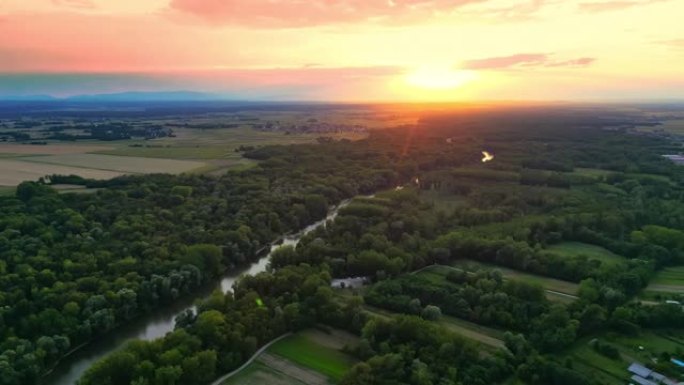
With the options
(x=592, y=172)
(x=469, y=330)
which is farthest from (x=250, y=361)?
(x=592, y=172)

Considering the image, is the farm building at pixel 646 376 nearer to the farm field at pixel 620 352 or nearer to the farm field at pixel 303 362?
the farm field at pixel 620 352

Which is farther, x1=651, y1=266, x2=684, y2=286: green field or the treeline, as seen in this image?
x1=651, y1=266, x2=684, y2=286: green field

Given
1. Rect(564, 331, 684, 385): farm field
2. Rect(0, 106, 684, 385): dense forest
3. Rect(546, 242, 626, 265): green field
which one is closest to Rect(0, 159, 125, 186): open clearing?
Rect(0, 106, 684, 385): dense forest

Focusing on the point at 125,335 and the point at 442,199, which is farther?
the point at 442,199

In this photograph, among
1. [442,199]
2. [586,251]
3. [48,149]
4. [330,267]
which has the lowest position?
[586,251]

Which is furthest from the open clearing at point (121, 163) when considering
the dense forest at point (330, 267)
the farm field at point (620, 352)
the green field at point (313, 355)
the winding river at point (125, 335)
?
the farm field at point (620, 352)

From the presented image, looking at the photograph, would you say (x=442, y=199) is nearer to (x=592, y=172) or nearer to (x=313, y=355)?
(x=592, y=172)

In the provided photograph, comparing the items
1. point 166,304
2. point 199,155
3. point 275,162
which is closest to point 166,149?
point 199,155

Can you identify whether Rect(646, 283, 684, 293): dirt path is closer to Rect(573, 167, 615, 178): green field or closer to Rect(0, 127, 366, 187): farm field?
Rect(573, 167, 615, 178): green field
